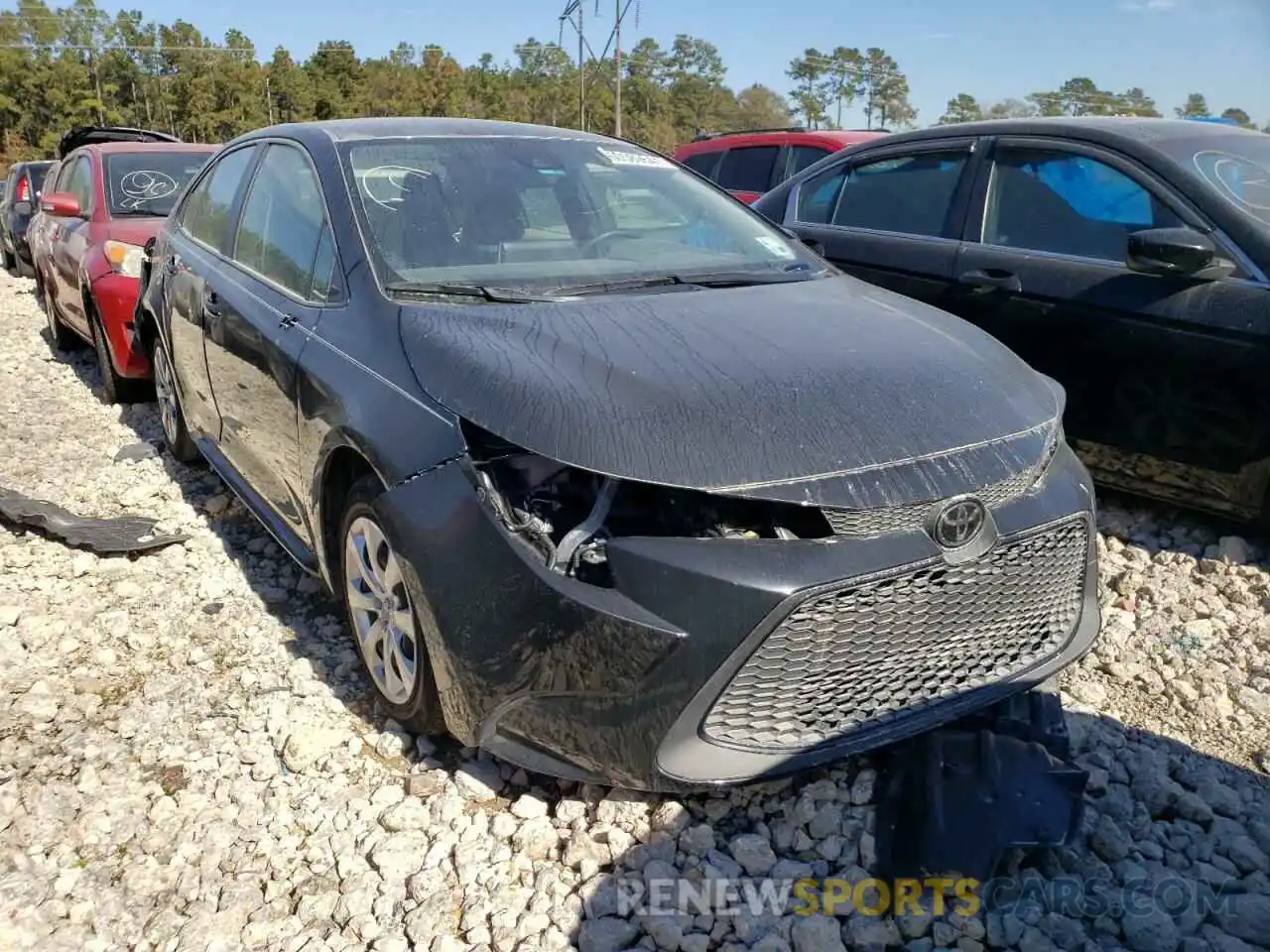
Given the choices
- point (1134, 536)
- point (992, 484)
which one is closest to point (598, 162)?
point (992, 484)

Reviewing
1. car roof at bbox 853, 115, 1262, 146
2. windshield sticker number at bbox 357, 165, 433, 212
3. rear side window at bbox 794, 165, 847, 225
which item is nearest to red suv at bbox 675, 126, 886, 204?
rear side window at bbox 794, 165, 847, 225

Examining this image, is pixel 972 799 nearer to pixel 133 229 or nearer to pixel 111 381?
pixel 111 381

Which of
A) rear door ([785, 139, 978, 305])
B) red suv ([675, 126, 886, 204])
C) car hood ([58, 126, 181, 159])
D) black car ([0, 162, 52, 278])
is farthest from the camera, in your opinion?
black car ([0, 162, 52, 278])

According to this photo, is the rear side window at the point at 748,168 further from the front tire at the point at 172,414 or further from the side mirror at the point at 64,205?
the front tire at the point at 172,414

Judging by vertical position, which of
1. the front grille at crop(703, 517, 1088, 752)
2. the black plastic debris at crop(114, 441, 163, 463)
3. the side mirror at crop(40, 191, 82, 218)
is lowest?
the black plastic debris at crop(114, 441, 163, 463)

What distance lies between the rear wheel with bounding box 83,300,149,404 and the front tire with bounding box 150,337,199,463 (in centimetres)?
99

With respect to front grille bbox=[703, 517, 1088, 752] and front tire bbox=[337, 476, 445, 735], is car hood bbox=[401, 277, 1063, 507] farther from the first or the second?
front tire bbox=[337, 476, 445, 735]

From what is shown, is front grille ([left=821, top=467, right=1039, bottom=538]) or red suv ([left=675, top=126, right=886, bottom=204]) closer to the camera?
front grille ([left=821, top=467, right=1039, bottom=538])

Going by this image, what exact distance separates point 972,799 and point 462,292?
6.05 ft

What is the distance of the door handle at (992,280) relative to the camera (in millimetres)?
4309

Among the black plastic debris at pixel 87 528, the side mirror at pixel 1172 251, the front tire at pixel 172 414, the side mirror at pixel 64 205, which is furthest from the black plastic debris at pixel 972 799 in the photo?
the side mirror at pixel 64 205

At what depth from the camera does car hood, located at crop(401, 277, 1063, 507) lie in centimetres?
215

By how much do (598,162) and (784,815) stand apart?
2.32 meters

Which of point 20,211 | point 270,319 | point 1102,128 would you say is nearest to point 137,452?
point 270,319
